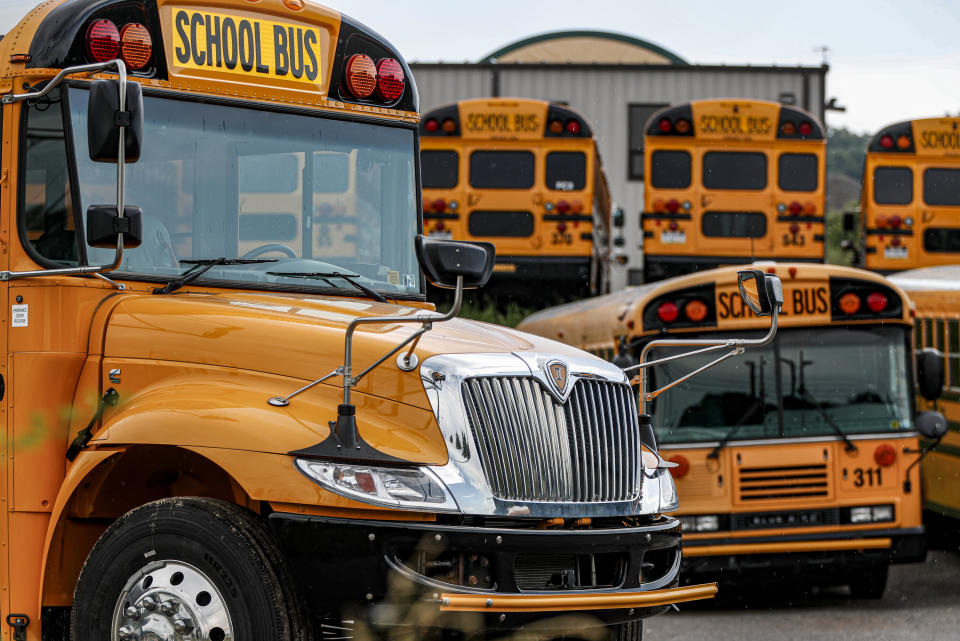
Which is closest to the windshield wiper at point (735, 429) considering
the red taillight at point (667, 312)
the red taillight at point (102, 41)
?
the red taillight at point (667, 312)

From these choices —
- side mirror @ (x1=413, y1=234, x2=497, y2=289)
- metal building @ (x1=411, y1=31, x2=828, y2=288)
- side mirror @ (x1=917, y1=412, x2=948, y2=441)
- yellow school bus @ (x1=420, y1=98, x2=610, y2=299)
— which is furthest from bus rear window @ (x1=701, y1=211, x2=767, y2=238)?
side mirror @ (x1=413, y1=234, x2=497, y2=289)

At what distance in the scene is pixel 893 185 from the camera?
17859mm

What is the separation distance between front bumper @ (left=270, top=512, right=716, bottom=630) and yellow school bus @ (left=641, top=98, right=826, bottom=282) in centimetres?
1282

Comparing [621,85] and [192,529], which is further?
[621,85]

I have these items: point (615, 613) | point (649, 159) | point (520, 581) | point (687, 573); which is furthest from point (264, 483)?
point (649, 159)

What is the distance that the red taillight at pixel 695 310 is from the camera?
9.55 metres

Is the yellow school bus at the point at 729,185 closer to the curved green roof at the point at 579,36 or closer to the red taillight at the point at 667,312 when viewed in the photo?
the red taillight at the point at 667,312

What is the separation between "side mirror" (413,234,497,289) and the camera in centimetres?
434

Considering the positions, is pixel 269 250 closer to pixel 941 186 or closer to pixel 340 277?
pixel 340 277

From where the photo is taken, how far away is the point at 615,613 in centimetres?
464

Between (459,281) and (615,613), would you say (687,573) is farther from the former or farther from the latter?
(459,281)

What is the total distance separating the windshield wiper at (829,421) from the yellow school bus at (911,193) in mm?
8701

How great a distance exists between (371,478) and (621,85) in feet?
75.7

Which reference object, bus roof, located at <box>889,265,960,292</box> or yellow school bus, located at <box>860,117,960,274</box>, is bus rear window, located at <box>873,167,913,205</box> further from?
bus roof, located at <box>889,265,960,292</box>
